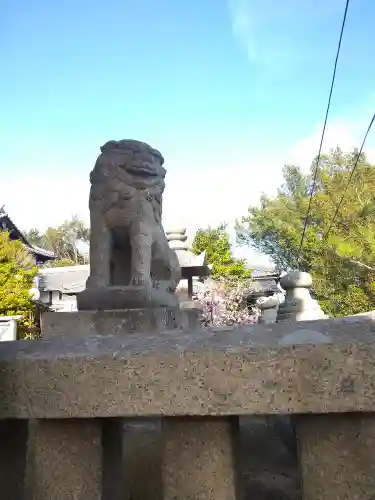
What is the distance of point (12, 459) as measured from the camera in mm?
954

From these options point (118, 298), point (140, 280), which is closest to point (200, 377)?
point (118, 298)

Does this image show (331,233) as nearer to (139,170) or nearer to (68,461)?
(139,170)

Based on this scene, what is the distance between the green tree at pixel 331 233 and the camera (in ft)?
42.0

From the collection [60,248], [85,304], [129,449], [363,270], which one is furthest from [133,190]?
[60,248]

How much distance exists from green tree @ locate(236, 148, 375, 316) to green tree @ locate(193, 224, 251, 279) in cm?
164

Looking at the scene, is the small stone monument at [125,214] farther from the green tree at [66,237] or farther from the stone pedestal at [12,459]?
the green tree at [66,237]

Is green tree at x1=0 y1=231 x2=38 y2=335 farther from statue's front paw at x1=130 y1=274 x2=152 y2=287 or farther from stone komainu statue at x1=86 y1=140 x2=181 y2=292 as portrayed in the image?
statue's front paw at x1=130 y1=274 x2=152 y2=287

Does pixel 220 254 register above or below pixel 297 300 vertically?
above

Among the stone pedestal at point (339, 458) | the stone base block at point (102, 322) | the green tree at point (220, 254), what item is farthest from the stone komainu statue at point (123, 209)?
the green tree at point (220, 254)

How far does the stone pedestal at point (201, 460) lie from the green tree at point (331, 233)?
465 inches

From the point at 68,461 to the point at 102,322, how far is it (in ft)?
4.36

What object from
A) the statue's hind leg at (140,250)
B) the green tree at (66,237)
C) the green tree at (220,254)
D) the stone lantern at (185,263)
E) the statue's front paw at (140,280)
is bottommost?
the statue's front paw at (140,280)

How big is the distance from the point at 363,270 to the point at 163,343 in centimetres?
1357

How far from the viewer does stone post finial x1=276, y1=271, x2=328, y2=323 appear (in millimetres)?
7137
